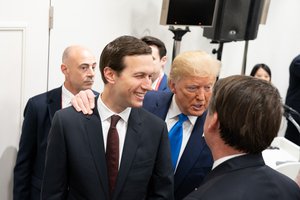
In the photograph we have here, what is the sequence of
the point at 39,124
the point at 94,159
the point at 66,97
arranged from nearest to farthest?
1. the point at 94,159
2. the point at 39,124
3. the point at 66,97

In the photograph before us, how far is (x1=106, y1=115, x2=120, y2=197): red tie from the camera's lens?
1475 millimetres

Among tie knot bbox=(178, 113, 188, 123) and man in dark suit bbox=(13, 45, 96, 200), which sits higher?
tie knot bbox=(178, 113, 188, 123)

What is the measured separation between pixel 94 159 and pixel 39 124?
2.77 feet

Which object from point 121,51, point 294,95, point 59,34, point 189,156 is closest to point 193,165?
point 189,156

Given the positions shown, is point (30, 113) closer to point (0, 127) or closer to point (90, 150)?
point (0, 127)

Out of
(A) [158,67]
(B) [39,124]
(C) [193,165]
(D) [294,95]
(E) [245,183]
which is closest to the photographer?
(E) [245,183]

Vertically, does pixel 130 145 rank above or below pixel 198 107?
below

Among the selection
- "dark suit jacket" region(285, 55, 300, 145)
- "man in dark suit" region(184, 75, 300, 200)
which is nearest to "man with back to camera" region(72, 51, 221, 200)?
"man in dark suit" region(184, 75, 300, 200)

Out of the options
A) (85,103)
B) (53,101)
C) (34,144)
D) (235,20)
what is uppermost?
(235,20)

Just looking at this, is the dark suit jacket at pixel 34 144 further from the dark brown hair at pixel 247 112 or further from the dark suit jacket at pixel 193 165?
the dark brown hair at pixel 247 112

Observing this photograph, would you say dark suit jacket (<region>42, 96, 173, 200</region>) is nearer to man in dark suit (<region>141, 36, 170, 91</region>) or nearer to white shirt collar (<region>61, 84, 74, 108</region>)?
white shirt collar (<region>61, 84, 74, 108</region>)

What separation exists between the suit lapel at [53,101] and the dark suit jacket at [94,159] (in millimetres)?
752

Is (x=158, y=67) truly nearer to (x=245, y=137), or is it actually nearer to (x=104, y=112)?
(x=104, y=112)

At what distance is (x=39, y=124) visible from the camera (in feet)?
7.20
